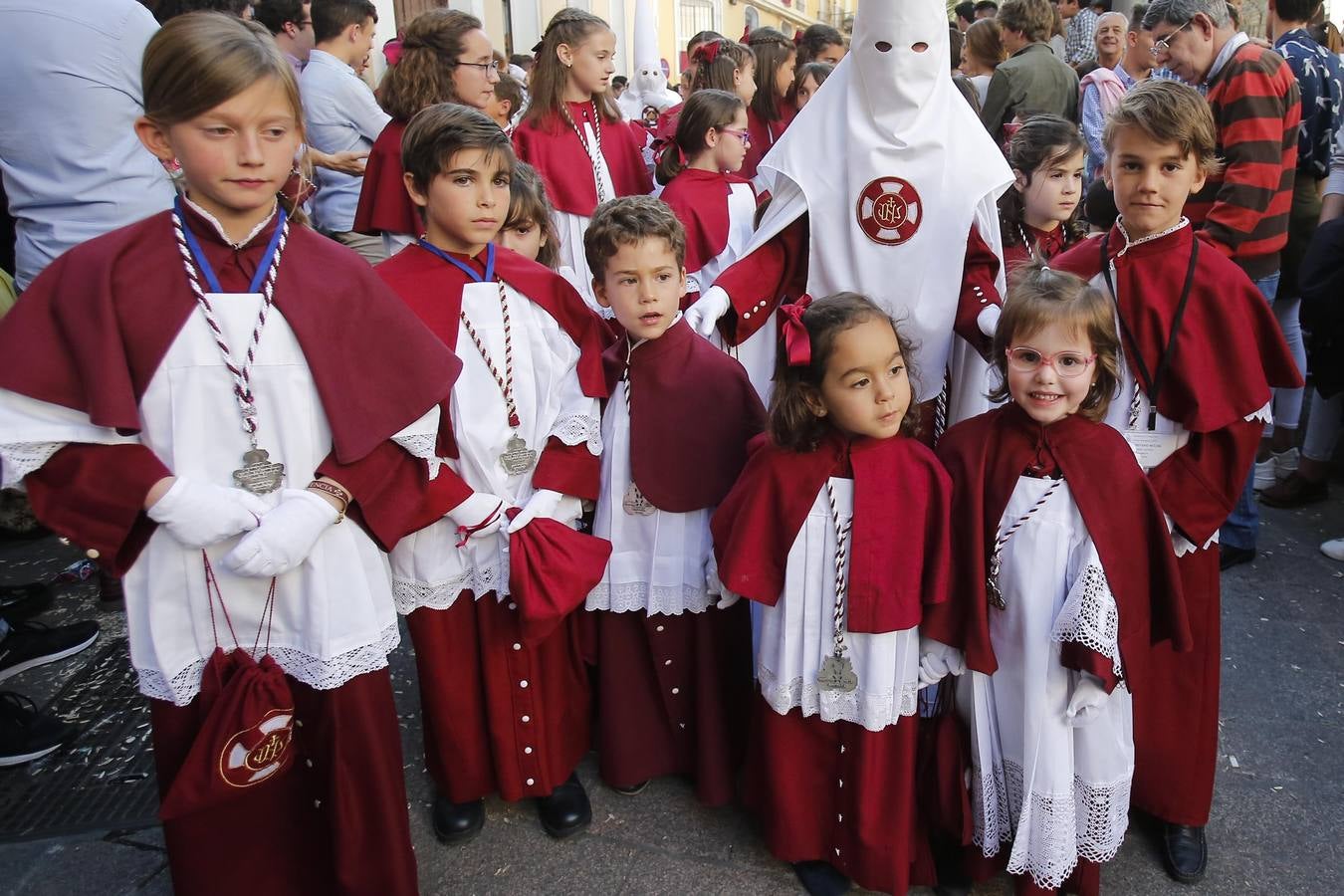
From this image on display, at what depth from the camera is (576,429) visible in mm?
2479

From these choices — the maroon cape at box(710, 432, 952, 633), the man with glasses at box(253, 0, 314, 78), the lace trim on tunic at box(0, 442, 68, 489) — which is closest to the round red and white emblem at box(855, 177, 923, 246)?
the maroon cape at box(710, 432, 952, 633)

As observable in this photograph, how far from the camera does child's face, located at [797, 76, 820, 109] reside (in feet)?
19.3

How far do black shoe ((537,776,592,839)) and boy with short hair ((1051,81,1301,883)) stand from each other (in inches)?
58.2

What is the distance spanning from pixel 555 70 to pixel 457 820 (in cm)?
341

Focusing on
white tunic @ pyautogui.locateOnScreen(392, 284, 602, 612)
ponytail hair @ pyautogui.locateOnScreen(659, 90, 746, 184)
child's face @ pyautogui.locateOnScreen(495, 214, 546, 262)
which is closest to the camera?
white tunic @ pyautogui.locateOnScreen(392, 284, 602, 612)

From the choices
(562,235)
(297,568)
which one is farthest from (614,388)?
(562,235)

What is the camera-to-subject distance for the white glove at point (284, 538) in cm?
182

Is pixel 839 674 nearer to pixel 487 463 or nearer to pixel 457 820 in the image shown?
pixel 487 463

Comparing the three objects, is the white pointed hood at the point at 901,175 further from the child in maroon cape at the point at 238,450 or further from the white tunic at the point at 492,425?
the child in maroon cape at the point at 238,450

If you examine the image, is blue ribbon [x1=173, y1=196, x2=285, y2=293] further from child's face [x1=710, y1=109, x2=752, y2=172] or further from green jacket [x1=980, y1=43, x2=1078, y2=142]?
green jacket [x1=980, y1=43, x2=1078, y2=142]

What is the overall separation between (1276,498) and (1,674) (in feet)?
18.4

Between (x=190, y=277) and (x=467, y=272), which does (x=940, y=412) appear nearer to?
(x=467, y=272)

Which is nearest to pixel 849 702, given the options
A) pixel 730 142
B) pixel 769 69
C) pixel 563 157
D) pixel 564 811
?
pixel 564 811

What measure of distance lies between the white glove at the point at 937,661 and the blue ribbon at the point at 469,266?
4.59 feet
